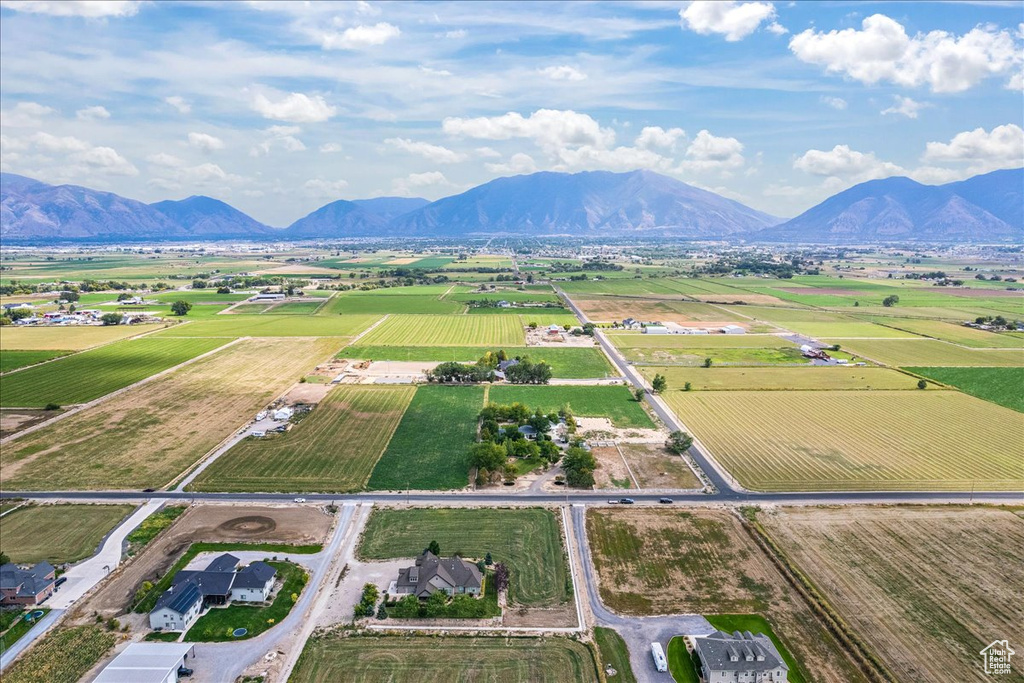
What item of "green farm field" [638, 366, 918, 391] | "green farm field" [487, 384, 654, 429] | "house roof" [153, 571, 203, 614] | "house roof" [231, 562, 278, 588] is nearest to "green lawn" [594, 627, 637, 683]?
"house roof" [231, 562, 278, 588]

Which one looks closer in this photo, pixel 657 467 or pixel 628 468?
pixel 628 468

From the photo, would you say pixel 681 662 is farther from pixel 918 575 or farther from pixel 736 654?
pixel 918 575

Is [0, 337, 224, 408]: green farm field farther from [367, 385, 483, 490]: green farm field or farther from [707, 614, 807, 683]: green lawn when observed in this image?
[707, 614, 807, 683]: green lawn

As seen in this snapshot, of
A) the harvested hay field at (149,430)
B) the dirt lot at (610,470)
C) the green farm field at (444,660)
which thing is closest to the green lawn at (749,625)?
the green farm field at (444,660)

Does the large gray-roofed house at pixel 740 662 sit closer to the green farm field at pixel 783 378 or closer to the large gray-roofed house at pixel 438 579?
the large gray-roofed house at pixel 438 579

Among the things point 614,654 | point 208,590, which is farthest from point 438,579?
point 208,590

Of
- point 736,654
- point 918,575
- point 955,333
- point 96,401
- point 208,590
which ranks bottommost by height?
point 918,575
